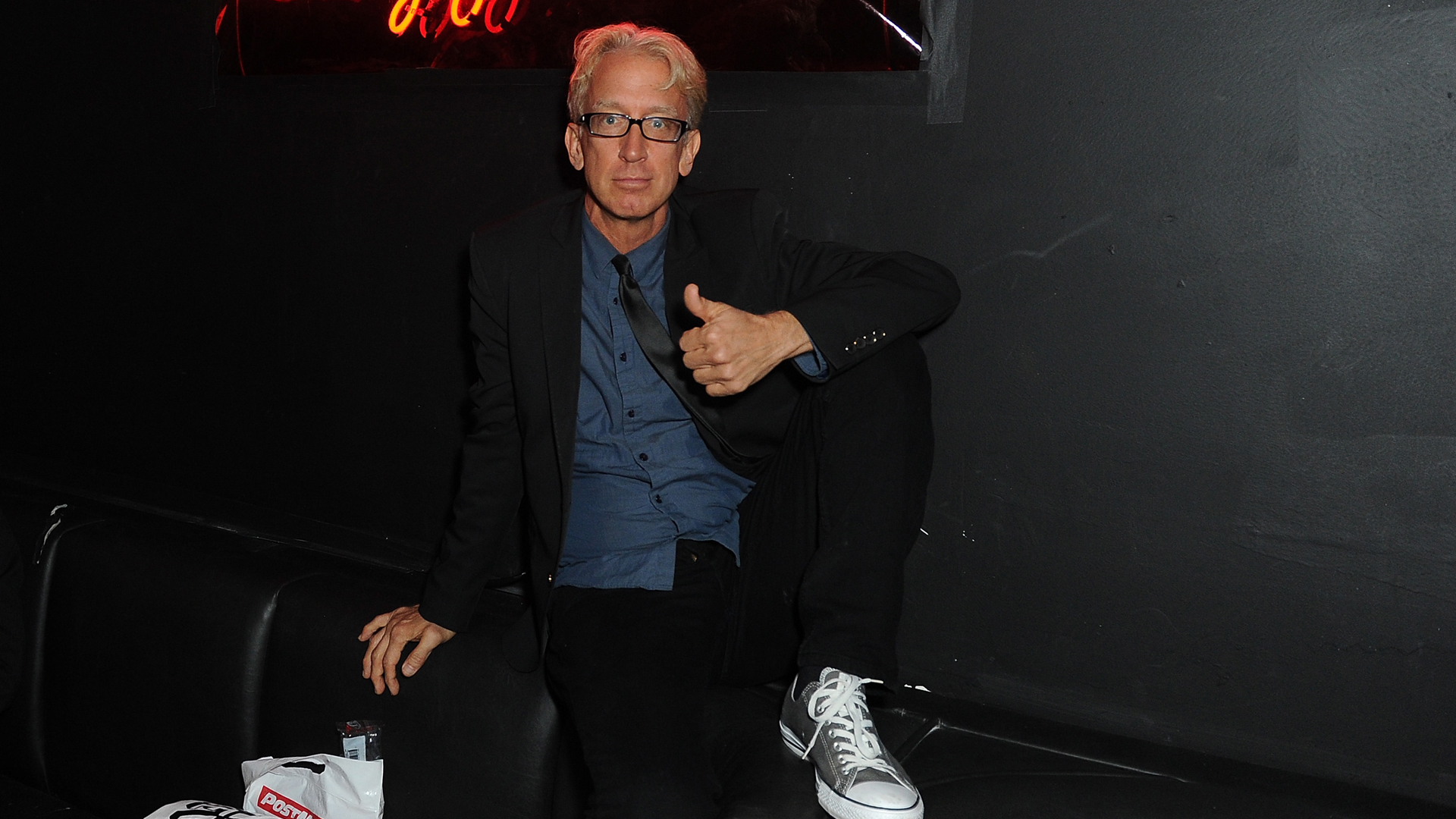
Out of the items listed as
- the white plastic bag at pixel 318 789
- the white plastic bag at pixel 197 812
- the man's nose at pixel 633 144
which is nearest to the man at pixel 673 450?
the man's nose at pixel 633 144

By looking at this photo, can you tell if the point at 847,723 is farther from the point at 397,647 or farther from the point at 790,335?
the point at 397,647

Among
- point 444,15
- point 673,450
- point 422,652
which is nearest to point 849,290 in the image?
point 673,450

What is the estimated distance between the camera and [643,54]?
5.46 ft

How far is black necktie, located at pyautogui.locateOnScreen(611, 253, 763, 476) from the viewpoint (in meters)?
1.67

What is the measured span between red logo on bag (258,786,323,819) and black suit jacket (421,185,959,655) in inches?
14.5

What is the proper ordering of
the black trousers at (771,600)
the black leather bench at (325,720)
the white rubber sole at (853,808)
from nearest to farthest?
the white rubber sole at (853,808) → the black trousers at (771,600) → the black leather bench at (325,720)

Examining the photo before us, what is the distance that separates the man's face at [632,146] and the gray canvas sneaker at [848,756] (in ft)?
2.58

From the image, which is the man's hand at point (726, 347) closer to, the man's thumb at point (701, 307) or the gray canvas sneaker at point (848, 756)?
the man's thumb at point (701, 307)

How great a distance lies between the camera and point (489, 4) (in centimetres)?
213

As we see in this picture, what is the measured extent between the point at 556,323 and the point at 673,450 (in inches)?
11.0

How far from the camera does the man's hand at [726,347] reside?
4.63ft

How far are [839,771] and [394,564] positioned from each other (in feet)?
4.65

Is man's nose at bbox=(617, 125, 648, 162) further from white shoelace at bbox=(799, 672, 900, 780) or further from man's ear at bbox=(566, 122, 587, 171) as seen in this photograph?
white shoelace at bbox=(799, 672, 900, 780)

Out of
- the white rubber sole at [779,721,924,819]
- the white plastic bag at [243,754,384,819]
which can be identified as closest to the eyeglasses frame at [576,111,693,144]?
the white rubber sole at [779,721,924,819]
